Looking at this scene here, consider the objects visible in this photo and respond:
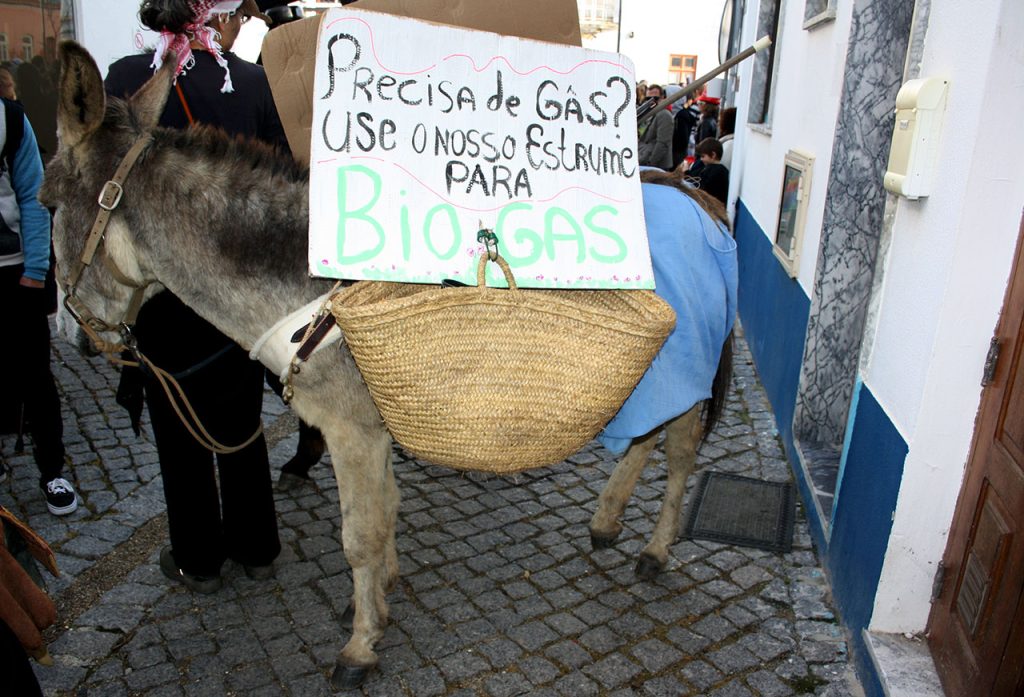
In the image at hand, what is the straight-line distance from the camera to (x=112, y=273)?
2.66 m

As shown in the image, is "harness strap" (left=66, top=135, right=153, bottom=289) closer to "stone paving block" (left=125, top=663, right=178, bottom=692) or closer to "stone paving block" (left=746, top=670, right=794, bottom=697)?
"stone paving block" (left=125, top=663, right=178, bottom=692)

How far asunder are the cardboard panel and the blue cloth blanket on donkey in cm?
76

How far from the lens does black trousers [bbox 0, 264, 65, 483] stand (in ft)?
13.1

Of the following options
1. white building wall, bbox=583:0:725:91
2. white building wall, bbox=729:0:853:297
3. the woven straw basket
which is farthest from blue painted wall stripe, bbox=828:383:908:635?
white building wall, bbox=583:0:725:91

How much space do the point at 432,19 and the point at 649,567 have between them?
8.19 feet

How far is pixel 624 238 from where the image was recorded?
8.04 feet

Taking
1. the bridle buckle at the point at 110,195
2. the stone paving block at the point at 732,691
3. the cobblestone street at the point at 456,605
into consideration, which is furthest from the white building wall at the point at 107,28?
the stone paving block at the point at 732,691

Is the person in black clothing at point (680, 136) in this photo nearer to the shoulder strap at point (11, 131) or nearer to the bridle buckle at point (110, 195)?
the shoulder strap at point (11, 131)

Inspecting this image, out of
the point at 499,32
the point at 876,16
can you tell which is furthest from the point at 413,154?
the point at 876,16

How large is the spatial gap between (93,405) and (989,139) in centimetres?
538

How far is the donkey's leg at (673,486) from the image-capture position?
369cm

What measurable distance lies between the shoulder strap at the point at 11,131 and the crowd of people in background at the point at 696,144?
3.16m

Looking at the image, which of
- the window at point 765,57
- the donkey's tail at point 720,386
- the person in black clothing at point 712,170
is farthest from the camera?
the person in black clothing at point 712,170

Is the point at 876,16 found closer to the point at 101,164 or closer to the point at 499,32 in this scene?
the point at 499,32
